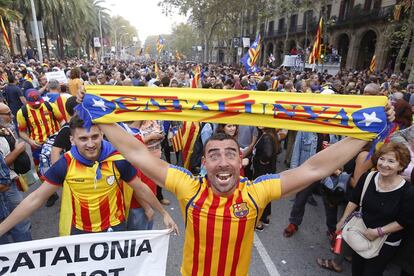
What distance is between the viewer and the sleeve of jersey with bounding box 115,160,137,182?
2600 mm

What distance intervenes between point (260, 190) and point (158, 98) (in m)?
0.97

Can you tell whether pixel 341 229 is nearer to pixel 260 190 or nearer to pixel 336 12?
pixel 260 190

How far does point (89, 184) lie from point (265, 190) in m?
1.49

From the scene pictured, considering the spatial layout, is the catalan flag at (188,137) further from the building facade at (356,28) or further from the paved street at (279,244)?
the building facade at (356,28)

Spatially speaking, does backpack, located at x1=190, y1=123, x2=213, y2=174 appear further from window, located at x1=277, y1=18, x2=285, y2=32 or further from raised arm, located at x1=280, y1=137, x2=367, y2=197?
window, located at x1=277, y1=18, x2=285, y2=32

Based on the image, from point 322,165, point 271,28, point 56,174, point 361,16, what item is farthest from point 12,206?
point 271,28

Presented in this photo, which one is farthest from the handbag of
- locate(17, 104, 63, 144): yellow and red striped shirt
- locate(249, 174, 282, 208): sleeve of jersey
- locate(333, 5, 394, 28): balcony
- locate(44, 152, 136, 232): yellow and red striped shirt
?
locate(333, 5, 394, 28): balcony

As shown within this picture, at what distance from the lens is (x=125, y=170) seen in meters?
2.61

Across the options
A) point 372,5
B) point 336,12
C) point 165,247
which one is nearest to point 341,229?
point 165,247

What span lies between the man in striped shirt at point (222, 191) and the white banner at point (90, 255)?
49cm

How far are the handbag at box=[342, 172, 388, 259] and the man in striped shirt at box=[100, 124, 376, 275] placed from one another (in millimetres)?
1284

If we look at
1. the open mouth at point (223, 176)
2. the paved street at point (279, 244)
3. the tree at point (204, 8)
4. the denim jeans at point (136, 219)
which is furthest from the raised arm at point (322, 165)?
the tree at point (204, 8)

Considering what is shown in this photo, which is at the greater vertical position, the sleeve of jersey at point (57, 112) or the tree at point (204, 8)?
the tree at point (204, 8)

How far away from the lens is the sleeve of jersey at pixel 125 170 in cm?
260
